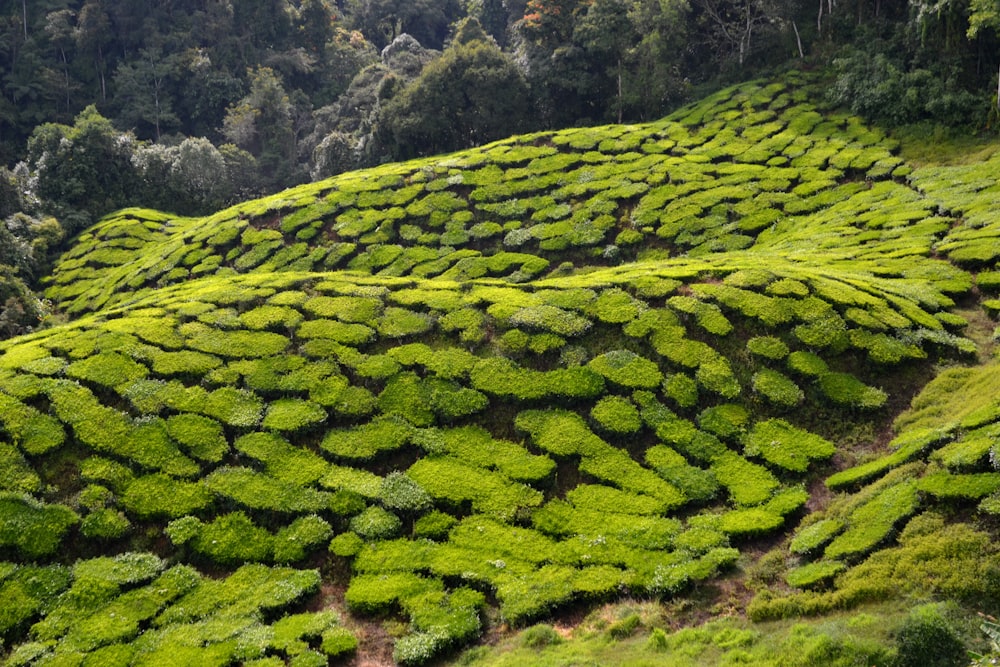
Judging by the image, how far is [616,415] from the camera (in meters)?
17.5

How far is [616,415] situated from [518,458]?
2.79 m

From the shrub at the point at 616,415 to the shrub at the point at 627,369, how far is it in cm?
61

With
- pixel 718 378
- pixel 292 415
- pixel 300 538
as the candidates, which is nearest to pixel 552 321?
pixel 718 378

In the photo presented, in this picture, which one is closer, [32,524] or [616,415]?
[32,524]

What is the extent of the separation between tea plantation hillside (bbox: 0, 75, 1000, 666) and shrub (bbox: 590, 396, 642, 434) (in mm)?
78

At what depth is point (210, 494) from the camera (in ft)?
51.2

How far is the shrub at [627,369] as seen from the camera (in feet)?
60.3

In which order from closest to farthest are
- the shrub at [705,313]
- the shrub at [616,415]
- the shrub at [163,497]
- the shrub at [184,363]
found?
the shrub at [163,497] < the shrub at [616,415] < the shrub at [184,363] < the shrub at [705,313]

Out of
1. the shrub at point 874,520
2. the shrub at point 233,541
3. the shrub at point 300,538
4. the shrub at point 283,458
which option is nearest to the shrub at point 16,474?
the shrub at point 233,541

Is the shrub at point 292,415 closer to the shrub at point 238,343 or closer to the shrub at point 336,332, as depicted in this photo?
the shrub at point 238,343

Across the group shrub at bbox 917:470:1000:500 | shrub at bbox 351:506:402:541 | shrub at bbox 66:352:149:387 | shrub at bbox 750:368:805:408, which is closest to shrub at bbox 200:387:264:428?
shrub at bbox 66:352:149:387

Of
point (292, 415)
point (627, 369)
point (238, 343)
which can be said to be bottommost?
point (292, 415)

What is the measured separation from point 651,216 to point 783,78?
690 inches

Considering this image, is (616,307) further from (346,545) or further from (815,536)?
(346,545)
